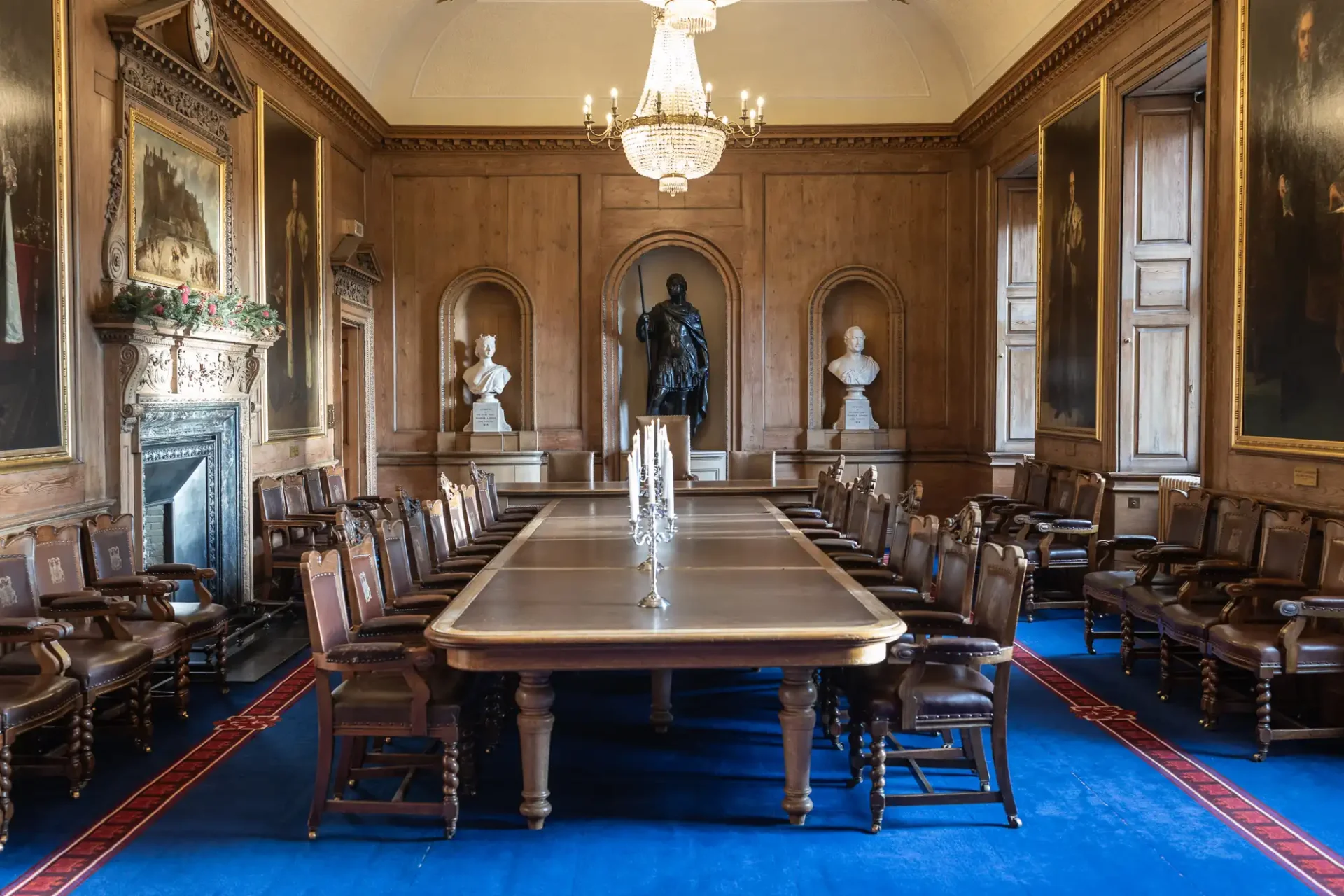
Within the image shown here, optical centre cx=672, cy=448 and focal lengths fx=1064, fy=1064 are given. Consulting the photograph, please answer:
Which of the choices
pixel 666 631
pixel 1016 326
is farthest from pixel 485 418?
pixel 666 631

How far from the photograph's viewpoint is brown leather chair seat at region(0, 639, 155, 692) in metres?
Result: 4.60

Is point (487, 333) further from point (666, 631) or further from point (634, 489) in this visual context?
point (666, 631)

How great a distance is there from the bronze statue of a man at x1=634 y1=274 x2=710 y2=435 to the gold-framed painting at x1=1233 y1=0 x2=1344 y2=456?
6876mm

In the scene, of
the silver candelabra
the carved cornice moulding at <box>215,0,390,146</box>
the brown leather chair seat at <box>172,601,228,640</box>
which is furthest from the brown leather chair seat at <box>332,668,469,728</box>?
the carved cornice moulding at <box>215,0,390,146</box>

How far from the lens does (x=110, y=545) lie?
5.88m

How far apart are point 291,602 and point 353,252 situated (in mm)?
4065

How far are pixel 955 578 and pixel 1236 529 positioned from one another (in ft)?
9.13

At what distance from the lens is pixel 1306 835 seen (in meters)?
3.99

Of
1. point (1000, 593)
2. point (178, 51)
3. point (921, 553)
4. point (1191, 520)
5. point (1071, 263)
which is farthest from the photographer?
point (1071, 263)

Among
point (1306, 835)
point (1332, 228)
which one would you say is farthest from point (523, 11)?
point (1306, 835)

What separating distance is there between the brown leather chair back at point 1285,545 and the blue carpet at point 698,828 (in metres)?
0.92

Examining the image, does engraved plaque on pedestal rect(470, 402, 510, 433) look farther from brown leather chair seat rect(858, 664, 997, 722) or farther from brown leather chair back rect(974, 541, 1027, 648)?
brown leather chair seat rect(858, 664, 997, 722)

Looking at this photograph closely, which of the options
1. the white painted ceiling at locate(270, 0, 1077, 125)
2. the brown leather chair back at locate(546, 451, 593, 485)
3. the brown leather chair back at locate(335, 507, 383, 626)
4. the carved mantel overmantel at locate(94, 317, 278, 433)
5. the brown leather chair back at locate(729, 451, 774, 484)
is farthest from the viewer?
the white painted ceiling at locate(270, 0, 1077, 125)

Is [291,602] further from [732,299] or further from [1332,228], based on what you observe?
[1332,228]
